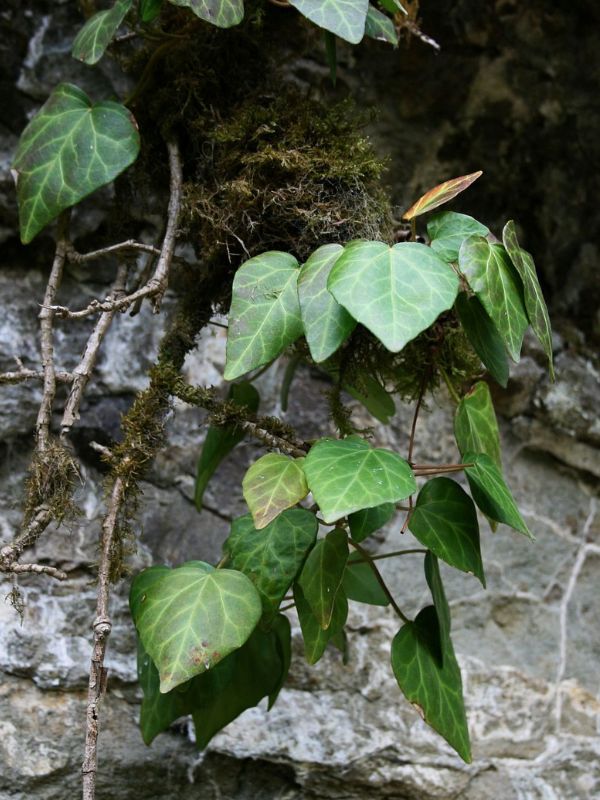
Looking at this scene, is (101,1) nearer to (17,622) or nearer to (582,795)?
(17,622)

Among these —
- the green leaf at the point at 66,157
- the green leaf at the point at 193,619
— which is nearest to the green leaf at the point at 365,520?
the green leaf at the point at 193,619

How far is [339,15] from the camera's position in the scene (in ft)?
2.88

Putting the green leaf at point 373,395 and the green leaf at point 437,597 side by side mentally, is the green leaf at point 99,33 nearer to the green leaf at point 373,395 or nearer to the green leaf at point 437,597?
the green leaf at point 373,395

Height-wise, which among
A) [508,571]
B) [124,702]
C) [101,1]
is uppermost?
[101,1]

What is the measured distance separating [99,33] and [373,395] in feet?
1.75

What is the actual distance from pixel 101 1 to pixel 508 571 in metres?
1.08

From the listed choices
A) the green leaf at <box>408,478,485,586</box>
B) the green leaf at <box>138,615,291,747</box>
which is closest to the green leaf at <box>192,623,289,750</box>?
the green leaf at <box>138,615,291,747</box>

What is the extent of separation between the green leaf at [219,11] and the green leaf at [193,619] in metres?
0.57

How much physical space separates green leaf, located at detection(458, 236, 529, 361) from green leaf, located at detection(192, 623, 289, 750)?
1.36 feet

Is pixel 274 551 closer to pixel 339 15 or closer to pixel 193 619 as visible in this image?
pixel 193 619

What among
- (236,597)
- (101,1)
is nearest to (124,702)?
(236,597)

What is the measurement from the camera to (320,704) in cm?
121

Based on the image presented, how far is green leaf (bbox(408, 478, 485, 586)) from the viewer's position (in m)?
0.83

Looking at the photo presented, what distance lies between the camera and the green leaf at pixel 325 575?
0.81m
